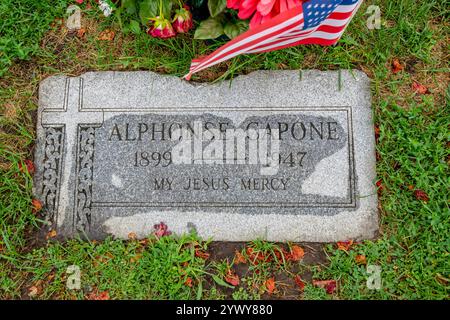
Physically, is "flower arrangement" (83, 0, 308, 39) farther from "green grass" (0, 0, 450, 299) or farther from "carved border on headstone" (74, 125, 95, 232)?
"carved border on headstone" (74, 125, 95, 232)

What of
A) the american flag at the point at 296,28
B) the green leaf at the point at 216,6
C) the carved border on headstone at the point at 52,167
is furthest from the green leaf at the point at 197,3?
the carved border on headstone at the point at 52,167

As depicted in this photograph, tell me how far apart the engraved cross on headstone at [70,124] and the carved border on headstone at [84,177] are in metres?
0.02

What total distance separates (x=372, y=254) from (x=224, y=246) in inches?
32.5

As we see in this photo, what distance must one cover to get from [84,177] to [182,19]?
1049 millimetres

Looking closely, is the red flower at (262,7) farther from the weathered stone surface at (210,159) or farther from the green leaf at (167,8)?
the weathered stone surface at (210,159)

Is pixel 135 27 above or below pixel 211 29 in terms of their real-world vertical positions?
above

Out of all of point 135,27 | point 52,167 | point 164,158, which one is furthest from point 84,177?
point 135,27

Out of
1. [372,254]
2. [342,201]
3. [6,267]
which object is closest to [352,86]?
[342,201]

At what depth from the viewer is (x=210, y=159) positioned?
2393mm

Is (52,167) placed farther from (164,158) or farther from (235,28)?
(235,28)

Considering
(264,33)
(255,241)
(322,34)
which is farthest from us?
(255,241)

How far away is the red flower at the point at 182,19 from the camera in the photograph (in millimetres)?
2205
